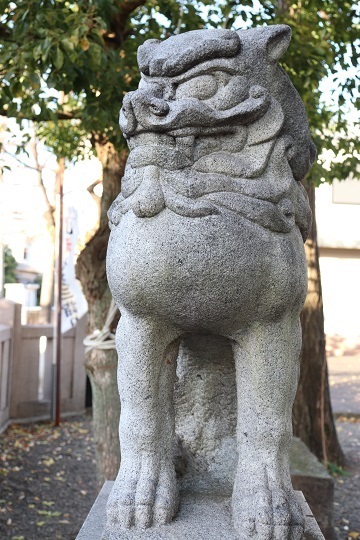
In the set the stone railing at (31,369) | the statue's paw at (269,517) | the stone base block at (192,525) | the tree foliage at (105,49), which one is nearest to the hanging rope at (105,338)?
the tree foliage at (105,49)

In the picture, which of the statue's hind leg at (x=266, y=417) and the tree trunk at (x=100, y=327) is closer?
the statue's hind leg at (x=266, y=417)

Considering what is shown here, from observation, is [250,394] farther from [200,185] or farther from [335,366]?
[335,366]

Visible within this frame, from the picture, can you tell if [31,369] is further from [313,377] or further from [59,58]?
[59,58]

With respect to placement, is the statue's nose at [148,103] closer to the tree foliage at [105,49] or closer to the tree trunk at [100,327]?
the tree foliage at [105,49]

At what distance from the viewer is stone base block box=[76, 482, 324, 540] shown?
1.67 metres

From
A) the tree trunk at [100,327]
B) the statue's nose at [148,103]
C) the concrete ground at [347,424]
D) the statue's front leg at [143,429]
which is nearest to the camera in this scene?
the statue's nose at [148,103]

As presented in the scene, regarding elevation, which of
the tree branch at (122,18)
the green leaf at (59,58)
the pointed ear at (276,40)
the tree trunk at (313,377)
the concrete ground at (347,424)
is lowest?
the concrete ground at (347,424)

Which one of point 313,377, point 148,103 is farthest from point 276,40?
point 313,377

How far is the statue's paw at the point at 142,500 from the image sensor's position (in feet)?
5.57

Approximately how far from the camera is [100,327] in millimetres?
4137

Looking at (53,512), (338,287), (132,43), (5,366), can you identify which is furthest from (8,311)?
(338,287)

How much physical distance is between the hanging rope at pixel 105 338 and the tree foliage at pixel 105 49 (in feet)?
3.17

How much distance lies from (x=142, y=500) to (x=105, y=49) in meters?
2.43

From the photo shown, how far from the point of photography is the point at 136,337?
68.9 inches
